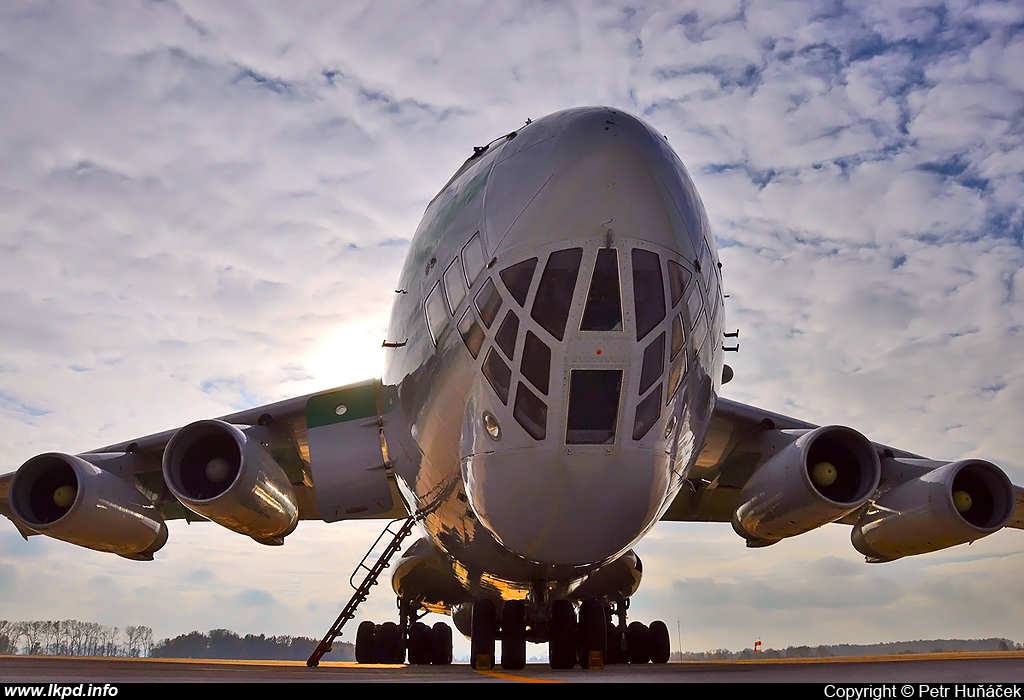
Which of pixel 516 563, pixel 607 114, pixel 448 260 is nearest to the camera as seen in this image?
pixel 607 114

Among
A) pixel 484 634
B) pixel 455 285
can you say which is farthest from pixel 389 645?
pixel 455 285

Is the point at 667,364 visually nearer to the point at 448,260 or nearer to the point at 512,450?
the point at 512,450

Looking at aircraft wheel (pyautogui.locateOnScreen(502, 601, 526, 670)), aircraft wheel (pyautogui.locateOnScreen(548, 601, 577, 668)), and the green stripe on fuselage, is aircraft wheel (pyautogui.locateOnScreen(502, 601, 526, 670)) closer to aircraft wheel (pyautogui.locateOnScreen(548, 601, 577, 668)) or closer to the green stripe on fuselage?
aircraft wheel (pyautogui.locateOnScreen(548, 601, 577, 668))

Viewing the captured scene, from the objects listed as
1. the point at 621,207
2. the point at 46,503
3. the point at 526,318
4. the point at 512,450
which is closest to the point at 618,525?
the point at 512,450

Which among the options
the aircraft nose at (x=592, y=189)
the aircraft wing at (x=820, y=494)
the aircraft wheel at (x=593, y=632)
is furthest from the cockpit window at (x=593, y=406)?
the aircraft wheel at (x=593, y=632)

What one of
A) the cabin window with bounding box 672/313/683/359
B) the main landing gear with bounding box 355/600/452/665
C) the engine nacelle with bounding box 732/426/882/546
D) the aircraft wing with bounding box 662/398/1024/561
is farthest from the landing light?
the main landing gear with bounding box 355/600/452/665

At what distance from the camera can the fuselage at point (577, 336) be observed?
554 cm

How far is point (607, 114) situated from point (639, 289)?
1.51 meters

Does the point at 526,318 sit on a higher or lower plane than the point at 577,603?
higher

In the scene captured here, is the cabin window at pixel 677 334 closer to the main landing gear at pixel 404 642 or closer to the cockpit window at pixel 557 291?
the cockpit window at pixel 557 291

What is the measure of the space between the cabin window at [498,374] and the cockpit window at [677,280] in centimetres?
127

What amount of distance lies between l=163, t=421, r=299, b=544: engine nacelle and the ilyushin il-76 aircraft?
0.03 metres

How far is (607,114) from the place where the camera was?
6.21m

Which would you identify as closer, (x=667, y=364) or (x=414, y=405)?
(x=667, y=364)
